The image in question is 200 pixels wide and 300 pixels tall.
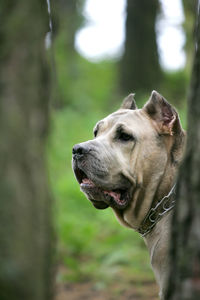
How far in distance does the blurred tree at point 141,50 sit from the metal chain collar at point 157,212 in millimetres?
8636

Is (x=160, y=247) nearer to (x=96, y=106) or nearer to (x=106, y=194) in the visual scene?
(x=106, y=194)

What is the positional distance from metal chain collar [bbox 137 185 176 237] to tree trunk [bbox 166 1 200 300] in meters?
1.40

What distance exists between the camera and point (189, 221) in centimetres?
214

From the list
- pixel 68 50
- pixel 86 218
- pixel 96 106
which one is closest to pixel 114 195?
pixel 86 218

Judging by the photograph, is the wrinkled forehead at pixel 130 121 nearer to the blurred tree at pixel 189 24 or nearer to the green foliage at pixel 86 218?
the green foliage at pixel 86 218

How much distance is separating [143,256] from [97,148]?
135 inches

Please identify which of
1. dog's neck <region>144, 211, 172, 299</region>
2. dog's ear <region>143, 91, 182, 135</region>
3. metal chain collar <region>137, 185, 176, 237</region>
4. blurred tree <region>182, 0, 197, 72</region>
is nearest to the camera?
dog's neck <region>144, 211, 172, 299</region>

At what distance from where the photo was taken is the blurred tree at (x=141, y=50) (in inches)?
488

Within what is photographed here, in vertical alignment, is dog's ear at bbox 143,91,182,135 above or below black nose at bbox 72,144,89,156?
Result: above

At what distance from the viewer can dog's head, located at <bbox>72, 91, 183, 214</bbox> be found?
12.7ft

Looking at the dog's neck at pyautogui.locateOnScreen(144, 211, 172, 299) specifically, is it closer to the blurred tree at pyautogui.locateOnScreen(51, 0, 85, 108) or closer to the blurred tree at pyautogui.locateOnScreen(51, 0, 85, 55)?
the blurred tree at pyautogui.locateOnScreen(51, 0, 85, 55)

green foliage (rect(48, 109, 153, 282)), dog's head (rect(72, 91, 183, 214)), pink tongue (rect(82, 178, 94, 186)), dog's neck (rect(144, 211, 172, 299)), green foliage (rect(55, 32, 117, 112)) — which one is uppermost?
dog's head (rect(72, 91, 183, 214))

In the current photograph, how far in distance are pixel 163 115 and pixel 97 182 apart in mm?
863

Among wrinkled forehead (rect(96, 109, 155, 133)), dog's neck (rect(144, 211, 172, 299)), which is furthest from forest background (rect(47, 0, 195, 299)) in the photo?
dog's neck (rect(144, 211, 172, 299))
